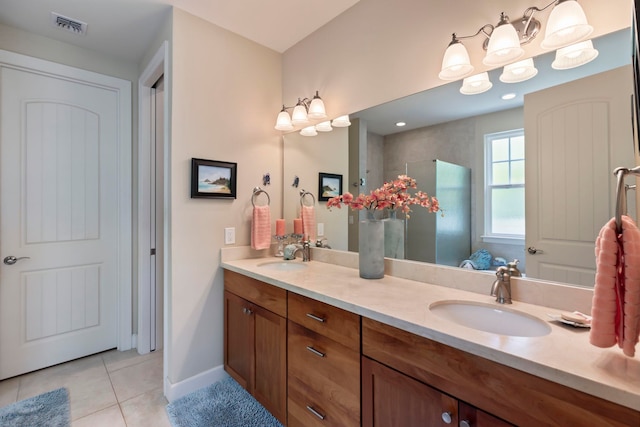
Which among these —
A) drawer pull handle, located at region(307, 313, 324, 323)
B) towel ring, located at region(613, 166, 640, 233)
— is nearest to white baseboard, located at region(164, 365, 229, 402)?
drawer pull handle, located at region(307, 313, 324, 323)

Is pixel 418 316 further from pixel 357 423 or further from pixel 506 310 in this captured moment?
pixel 357 423

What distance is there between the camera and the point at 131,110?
265 centimetres

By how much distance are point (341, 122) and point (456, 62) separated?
0.85 meters

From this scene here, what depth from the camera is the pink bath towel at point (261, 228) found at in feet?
7.22

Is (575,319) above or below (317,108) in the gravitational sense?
below

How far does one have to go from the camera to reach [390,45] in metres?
1.73

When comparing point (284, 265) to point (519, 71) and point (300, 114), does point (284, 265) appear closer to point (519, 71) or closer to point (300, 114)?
point (300, 114)

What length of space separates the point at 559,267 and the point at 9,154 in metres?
3.45

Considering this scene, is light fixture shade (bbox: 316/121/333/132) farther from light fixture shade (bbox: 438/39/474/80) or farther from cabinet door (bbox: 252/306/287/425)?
cabinet door (bbox: 252/306/287/425)

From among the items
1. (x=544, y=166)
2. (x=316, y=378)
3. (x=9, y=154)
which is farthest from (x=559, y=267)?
(x=9, y=154)

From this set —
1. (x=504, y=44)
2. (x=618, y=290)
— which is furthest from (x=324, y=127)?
(x=618, y=290)

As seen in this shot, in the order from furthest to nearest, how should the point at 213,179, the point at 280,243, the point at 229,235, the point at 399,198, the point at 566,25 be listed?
the point at 280,243, the point at 229,235, the point at 213,179, the point at 399,198, the point at 566,25

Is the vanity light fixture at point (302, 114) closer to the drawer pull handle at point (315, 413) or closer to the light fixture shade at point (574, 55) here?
the light fixture shade at point (574, 55)

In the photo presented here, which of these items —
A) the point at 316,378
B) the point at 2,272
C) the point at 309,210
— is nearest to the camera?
the point at 316,378
